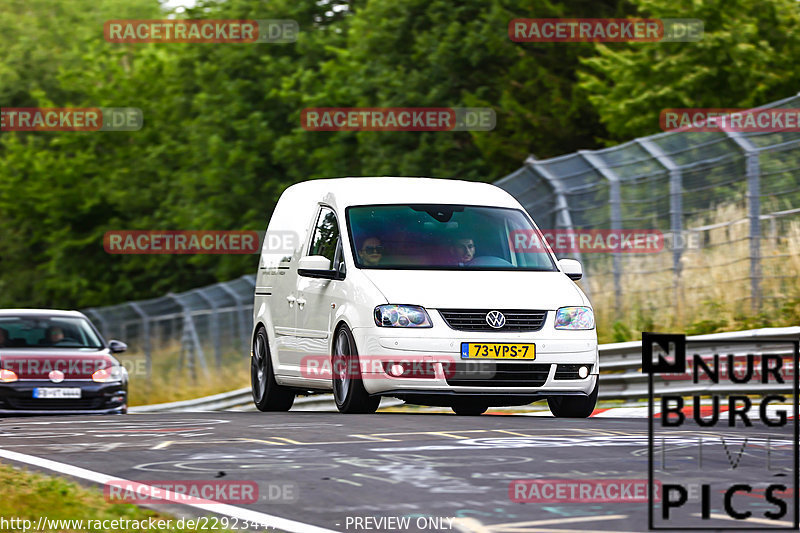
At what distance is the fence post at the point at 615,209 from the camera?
18688 mm

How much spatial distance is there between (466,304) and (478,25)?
29.7 meters

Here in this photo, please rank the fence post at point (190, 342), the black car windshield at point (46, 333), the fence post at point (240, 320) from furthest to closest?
the fence post at point (190, 342), the fence post at point (240, 320), the black car windshield at point (46, 333)

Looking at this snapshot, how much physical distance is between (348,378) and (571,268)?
2.23 m

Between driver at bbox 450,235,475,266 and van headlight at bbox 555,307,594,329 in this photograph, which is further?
driver at bbox 450,235,475,266

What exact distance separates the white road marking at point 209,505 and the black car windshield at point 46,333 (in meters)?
9.43

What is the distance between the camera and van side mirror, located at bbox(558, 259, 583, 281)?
43.6 feet

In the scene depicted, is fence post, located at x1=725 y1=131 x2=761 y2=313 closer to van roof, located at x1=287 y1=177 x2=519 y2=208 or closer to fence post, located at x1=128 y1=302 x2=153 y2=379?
van roof, located at x1=287 y1=177 x2=519 y2=208

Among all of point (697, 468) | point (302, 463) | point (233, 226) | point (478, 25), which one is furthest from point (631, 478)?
point (233, 226)

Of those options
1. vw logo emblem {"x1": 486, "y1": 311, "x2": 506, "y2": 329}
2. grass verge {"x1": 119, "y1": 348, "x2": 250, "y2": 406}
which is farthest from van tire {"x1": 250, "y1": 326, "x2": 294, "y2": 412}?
grass verge {"x1": 119, "y1": 348, "x2": 250, "y2": 406}

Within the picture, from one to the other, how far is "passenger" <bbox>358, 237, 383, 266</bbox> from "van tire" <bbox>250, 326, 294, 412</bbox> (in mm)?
2475

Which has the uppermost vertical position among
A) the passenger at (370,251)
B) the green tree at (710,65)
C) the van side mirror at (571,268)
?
the green tree at (710,65)

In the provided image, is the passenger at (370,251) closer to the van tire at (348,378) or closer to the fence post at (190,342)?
the van tire at (348,378)

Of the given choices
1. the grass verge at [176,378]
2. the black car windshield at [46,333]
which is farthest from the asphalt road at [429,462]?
the grass verge at [176,378]

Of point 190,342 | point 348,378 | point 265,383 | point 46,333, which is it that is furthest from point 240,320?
point 348,378
